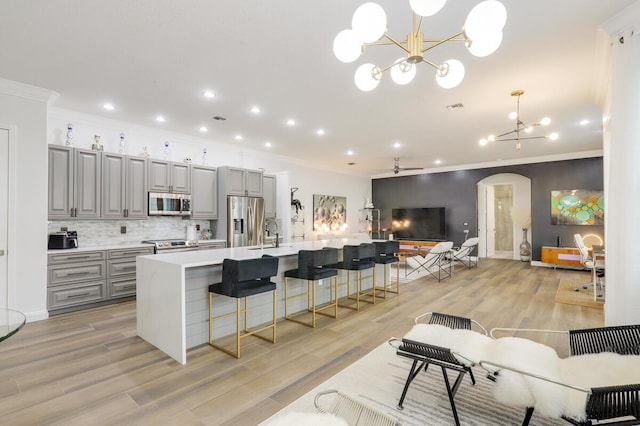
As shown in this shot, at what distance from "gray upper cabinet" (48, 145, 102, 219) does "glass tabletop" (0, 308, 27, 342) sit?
314cm

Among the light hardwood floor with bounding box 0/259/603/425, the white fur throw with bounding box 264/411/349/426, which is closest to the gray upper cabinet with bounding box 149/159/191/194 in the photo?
the light hardwood floor with bounding box 0/259/603/425

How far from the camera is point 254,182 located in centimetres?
678

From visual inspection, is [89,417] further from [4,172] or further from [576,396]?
[4,172]

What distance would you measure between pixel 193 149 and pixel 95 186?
6.73 feet

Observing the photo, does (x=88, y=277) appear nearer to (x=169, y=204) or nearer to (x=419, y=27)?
(x=169, y=204)

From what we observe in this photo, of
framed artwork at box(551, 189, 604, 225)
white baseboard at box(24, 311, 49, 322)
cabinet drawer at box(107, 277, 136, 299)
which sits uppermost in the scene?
framed artwork at box(551, 189, 604, 225)

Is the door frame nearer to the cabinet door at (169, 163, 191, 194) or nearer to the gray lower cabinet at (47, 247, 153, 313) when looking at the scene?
the gray lower cabinet at (47, 247, 153, 313)

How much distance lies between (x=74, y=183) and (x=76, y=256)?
1.07 m

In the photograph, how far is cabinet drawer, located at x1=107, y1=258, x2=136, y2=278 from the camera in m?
4.68

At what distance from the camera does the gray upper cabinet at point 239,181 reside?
6.26 metres

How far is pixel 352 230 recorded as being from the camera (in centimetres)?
1100

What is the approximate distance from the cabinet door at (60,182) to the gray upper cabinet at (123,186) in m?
0.42

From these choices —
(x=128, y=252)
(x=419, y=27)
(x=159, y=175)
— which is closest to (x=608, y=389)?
(x=419, y=27)

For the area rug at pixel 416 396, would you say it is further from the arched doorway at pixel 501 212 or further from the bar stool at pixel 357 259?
the arched doorway at pixel 501 212
